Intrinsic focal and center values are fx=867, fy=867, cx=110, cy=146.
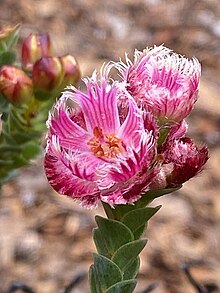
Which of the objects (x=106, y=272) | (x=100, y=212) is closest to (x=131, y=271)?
(x=106, y=272)

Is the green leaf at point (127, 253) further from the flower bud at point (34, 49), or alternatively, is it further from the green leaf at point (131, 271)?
the flower bud at point (34, 49)

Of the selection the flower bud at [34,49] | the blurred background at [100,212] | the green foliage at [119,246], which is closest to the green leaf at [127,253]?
the green foliage at [119,246]

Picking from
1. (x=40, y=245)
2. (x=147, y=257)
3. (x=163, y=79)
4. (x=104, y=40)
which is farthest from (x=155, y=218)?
(x=163, y=79)

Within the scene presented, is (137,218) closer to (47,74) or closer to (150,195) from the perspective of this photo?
(150,195)

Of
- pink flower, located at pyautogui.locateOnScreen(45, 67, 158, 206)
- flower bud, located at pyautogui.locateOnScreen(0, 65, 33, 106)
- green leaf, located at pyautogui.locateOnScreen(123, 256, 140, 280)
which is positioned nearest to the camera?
pink flower, located at pyautogui.locateOnScreen(45, 67, 158, 206)

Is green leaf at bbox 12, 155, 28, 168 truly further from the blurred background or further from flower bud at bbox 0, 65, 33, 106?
the blurred background

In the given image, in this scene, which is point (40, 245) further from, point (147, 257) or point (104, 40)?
point (104, 40)

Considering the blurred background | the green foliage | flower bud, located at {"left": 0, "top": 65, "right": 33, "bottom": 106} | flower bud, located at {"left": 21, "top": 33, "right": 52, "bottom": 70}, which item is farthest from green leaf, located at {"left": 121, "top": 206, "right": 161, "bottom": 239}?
the blurred background
